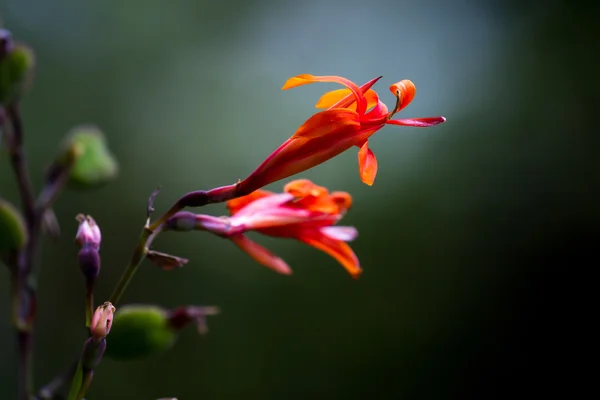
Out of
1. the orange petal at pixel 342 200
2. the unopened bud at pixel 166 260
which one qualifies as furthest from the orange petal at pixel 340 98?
the unopened bud at pixel 166 260

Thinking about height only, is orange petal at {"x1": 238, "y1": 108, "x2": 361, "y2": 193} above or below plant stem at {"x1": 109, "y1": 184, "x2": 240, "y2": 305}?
above

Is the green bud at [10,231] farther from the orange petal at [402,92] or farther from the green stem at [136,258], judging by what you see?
the orange petal at [402,92]

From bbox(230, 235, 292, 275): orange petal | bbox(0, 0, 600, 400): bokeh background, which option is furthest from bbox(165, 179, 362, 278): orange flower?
bbox(0, 0, 600, 400): bokeh background

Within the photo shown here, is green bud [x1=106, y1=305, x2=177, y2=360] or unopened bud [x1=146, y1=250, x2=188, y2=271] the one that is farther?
green bud [x1=106, y1=305, x2=177, y2=360]

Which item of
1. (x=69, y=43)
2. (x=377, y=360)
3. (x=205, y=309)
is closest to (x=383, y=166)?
(x=377, y=360)

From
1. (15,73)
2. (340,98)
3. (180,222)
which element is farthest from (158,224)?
(15,73)

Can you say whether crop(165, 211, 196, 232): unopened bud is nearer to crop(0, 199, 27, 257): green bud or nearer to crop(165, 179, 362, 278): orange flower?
crop(165, 179, 362, 278): orange flower
